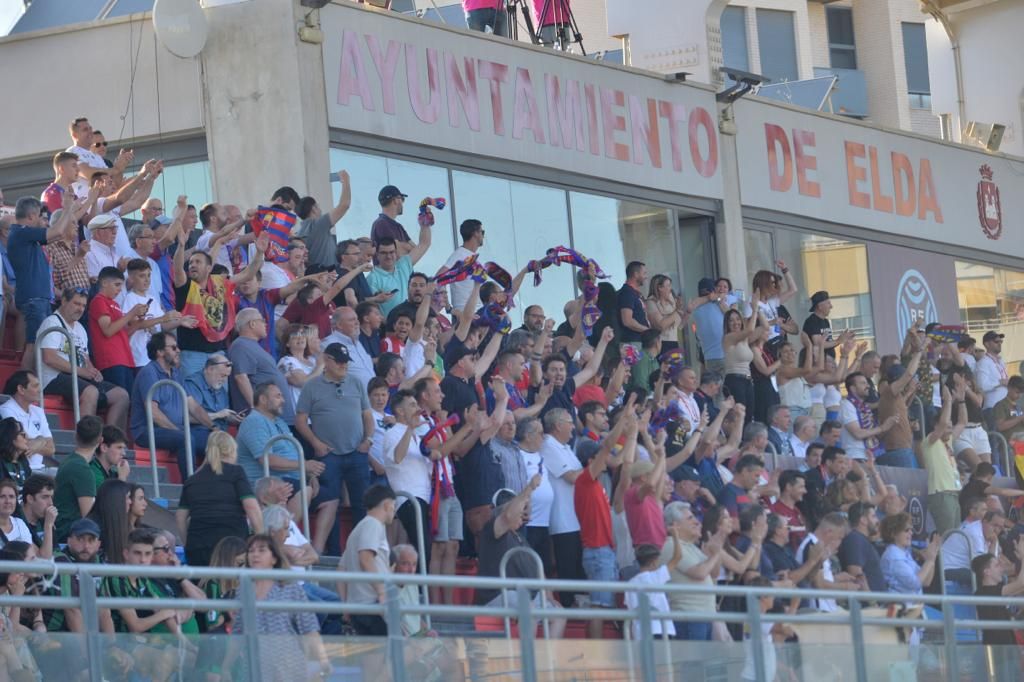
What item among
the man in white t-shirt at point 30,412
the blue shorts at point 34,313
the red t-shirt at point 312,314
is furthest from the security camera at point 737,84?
the man in white t-shirt at point 30,412

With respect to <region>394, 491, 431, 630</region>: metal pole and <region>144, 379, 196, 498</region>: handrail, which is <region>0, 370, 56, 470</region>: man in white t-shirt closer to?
<region>144, 379, 196, 498</region>: handrail

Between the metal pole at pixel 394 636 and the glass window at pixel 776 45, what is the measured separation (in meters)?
31.6

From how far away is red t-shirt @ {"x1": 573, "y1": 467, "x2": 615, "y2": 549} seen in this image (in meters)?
14.1

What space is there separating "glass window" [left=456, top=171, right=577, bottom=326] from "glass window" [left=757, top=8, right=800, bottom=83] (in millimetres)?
18828

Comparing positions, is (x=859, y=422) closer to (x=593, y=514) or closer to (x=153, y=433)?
(x=593, y=514)

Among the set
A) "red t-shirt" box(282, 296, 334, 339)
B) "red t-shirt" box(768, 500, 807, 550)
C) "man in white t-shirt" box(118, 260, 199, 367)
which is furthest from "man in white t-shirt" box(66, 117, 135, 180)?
"red t-shirt" box(768, 500, 807, 550)

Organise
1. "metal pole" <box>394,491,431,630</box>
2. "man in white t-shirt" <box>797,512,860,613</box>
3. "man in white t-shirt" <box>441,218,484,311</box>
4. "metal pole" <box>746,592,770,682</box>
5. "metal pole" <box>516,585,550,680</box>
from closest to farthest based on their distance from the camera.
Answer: "metal pole" <box>516,585,550,680</box>, "metal pole" <box>746,592,770,682</box>, "metal pole" <box>394,491,431,630</box>, "man in white t-shirt" <box>797,512,860,613</box>, "man in white t-shirt" <box>441,218,484,311</box>

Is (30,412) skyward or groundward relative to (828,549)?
skyward

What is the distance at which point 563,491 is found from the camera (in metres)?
14.4

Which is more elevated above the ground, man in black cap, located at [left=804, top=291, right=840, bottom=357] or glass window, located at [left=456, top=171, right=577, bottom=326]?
glass window, located at [left=456, top=171, right=577, bottom=326]

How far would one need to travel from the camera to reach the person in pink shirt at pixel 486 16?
22000mm

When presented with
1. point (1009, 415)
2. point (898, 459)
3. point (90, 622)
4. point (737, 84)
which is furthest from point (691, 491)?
point (737, 84)

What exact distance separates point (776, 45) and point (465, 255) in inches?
936

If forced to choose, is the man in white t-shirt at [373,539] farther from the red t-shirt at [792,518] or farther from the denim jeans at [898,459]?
the denim jeans at [898,459]
